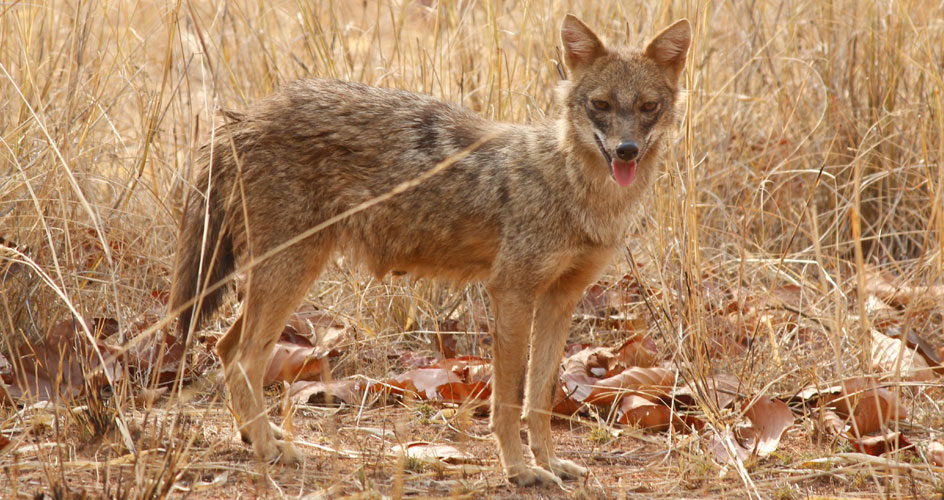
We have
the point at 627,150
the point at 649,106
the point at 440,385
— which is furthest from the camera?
the point at 440,385

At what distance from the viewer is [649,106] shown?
165 inches

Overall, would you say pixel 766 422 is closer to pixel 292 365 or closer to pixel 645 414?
pixel 645 414

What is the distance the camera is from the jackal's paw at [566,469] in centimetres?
421

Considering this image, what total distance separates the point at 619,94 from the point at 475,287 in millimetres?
1944

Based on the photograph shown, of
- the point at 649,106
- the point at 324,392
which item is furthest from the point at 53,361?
the point at 649,106

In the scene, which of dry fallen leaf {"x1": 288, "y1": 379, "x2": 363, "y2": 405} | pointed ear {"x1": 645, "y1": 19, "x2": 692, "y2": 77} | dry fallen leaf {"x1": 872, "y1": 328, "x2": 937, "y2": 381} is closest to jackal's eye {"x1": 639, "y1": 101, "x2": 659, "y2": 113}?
pointed ear {"x1": 645, "y1": 19, "x2": 692, "y2": 77}

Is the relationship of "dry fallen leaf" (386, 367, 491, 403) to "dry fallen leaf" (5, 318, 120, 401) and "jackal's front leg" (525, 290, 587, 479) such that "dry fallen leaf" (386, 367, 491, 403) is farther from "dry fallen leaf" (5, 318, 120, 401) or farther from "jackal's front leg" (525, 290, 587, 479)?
"dry fallen leaf" (5, 318, 120, 401)

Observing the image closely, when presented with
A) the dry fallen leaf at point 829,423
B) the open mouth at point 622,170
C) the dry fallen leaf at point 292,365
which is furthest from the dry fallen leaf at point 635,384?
the dry fallen leaf at point 292,365

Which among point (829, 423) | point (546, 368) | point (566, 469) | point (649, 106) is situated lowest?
point (566, 469)

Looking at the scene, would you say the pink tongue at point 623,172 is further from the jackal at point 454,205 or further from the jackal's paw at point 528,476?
the jackal's paw at point 528,476

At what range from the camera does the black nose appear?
3.94 meters

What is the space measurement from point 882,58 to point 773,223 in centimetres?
146

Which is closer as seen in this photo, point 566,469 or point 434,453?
point 434,453

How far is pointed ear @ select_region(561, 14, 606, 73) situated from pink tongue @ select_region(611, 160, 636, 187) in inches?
23.7
